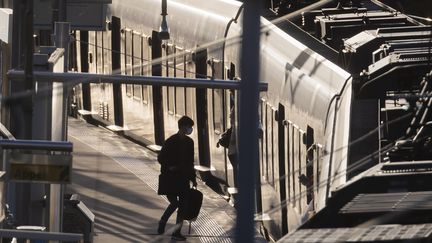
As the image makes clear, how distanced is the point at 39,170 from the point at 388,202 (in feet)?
Answer: 6.97

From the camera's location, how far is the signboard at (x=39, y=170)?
8586 millimetres

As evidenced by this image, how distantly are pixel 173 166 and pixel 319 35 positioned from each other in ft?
11.1

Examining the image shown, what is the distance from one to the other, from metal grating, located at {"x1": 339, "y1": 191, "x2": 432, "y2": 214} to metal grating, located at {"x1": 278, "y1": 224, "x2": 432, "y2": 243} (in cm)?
50

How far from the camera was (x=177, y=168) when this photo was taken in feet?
49.1

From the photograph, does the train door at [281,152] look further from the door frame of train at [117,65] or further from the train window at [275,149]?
the door frame of train at [117,65]

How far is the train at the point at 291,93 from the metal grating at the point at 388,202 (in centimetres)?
15

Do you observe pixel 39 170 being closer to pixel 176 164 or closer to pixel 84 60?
pixel 176 164

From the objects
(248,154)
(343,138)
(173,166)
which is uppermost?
(248,154)

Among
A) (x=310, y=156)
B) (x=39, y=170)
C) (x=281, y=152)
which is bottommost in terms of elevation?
(x=281, y=152)

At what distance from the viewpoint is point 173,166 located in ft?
49.1

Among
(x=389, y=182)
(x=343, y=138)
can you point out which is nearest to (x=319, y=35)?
(x=343, y=138)

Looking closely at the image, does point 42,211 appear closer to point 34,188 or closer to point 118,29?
point 34,188

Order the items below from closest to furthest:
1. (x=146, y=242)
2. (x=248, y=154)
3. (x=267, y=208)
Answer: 1. (x=248, y=154)
2. (x=146, y=242)
3. (x=267, y=208)

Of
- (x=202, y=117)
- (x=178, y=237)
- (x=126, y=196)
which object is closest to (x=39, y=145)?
(x=178, y=237)
